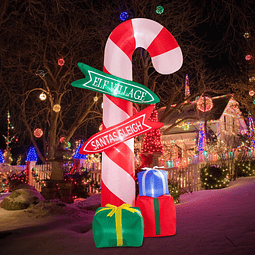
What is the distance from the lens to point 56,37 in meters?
12.1

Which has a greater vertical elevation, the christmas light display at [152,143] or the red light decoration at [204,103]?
the red light decoration at [204,103]

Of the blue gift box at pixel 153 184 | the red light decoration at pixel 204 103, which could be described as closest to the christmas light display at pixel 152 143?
the red light decoration at pixel 204 103

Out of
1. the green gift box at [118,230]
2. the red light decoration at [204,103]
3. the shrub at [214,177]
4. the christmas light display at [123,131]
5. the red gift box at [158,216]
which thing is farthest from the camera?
the red light decoration at [204,103]

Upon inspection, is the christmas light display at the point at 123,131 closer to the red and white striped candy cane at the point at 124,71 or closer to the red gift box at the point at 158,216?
the red and white striped candy cane at the point at 124,71

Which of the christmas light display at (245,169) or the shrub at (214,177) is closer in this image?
the shrub at (214,177)

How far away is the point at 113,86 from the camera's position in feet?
11.4

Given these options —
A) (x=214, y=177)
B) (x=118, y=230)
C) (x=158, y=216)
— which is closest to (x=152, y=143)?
(x=214, y=177)

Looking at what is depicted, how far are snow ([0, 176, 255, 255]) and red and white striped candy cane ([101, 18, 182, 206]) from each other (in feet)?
2.38

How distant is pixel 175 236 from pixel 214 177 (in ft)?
21.3

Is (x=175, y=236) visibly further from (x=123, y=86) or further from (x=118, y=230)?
(x=123, y=86)

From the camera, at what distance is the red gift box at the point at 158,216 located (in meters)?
3.22

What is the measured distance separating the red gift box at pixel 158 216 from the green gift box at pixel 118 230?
1.10 ft

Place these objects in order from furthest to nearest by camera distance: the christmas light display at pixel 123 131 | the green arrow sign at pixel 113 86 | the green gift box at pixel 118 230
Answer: the christmas light display at pixel 123 131, the green arrow sign at pixel 113 86, the green gift box at pixel 118 230

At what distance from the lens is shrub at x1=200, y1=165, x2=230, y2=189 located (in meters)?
9.02
